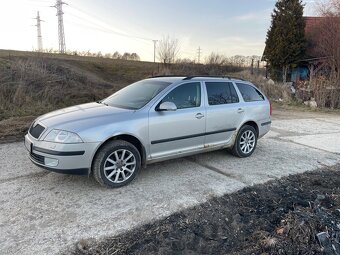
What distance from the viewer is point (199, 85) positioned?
537 cm

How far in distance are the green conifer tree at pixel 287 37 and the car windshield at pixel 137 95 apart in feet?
68.1

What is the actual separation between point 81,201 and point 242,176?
2702mm

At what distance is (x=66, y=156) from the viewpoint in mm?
3932

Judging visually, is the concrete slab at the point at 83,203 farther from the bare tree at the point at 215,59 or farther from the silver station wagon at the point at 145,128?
the bare tree at the point at 215,59

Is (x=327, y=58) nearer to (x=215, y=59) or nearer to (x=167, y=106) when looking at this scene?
(x=215, y=59)

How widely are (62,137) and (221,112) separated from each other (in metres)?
2.92

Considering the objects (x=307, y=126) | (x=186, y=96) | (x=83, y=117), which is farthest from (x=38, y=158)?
(x=307, y=126)

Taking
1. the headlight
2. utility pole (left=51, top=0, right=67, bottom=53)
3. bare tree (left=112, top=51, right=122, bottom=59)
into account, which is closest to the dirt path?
the headlight

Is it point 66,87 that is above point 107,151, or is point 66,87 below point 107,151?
above

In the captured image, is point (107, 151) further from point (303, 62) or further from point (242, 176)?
point (303, 62)

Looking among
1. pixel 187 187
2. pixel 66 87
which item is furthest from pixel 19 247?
pixel 66 87

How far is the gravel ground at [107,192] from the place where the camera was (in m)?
3.23

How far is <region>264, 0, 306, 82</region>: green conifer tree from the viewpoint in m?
23.9

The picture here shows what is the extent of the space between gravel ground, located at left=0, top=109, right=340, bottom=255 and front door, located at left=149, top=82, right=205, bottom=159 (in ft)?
1.56
